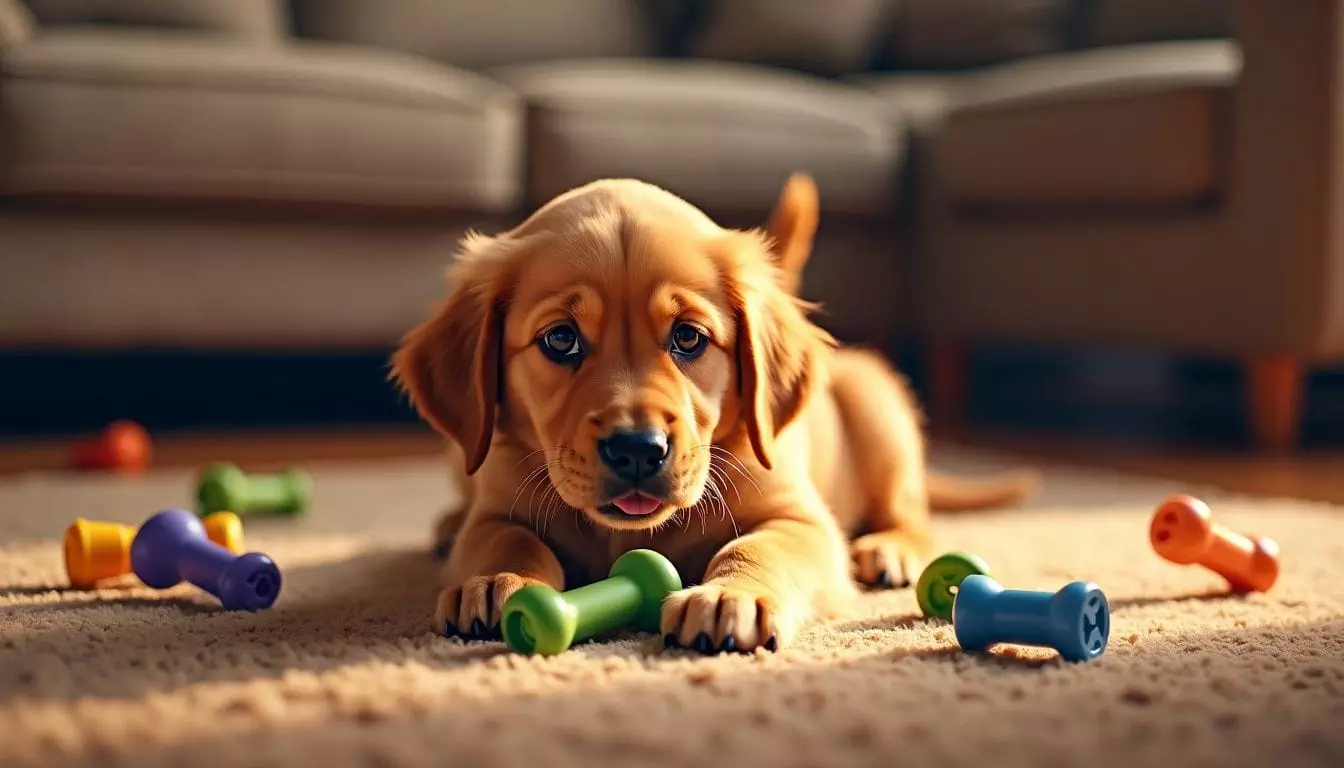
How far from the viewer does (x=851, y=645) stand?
54.0 inches

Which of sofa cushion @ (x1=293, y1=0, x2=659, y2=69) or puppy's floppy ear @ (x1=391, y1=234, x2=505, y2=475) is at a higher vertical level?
sofa cushion @ (x1=293, y1=0, x2=659, y2=69)

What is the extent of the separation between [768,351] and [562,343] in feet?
0.97

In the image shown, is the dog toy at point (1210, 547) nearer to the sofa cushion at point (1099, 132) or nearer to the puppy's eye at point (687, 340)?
the puppy's eye at point (687, 340)

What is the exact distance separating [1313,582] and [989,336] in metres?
2.20

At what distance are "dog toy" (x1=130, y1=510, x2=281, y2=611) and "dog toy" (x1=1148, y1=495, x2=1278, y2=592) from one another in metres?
1.12

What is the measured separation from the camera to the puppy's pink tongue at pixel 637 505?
145cm

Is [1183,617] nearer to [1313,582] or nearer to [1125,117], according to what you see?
[1313,582]

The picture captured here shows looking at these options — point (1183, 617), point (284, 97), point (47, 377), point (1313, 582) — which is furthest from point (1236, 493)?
point (47, 377)

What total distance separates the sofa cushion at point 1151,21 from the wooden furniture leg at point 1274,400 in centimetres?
140

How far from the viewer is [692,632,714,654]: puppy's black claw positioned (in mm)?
1299

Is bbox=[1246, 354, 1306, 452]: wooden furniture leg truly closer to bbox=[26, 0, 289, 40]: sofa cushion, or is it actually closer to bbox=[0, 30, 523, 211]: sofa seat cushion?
bbox=[0, 30, 523, 211]: sofa seat cushion

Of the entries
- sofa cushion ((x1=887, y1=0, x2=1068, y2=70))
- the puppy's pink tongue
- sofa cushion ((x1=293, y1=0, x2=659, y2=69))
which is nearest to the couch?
sofa cushion ((x1=293, y1=0, x2=659, y2=69))

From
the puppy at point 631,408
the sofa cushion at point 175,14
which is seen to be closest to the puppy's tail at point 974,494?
the puppy at point 631,408

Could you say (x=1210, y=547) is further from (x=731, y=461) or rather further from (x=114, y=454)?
(x=114, y=454)
